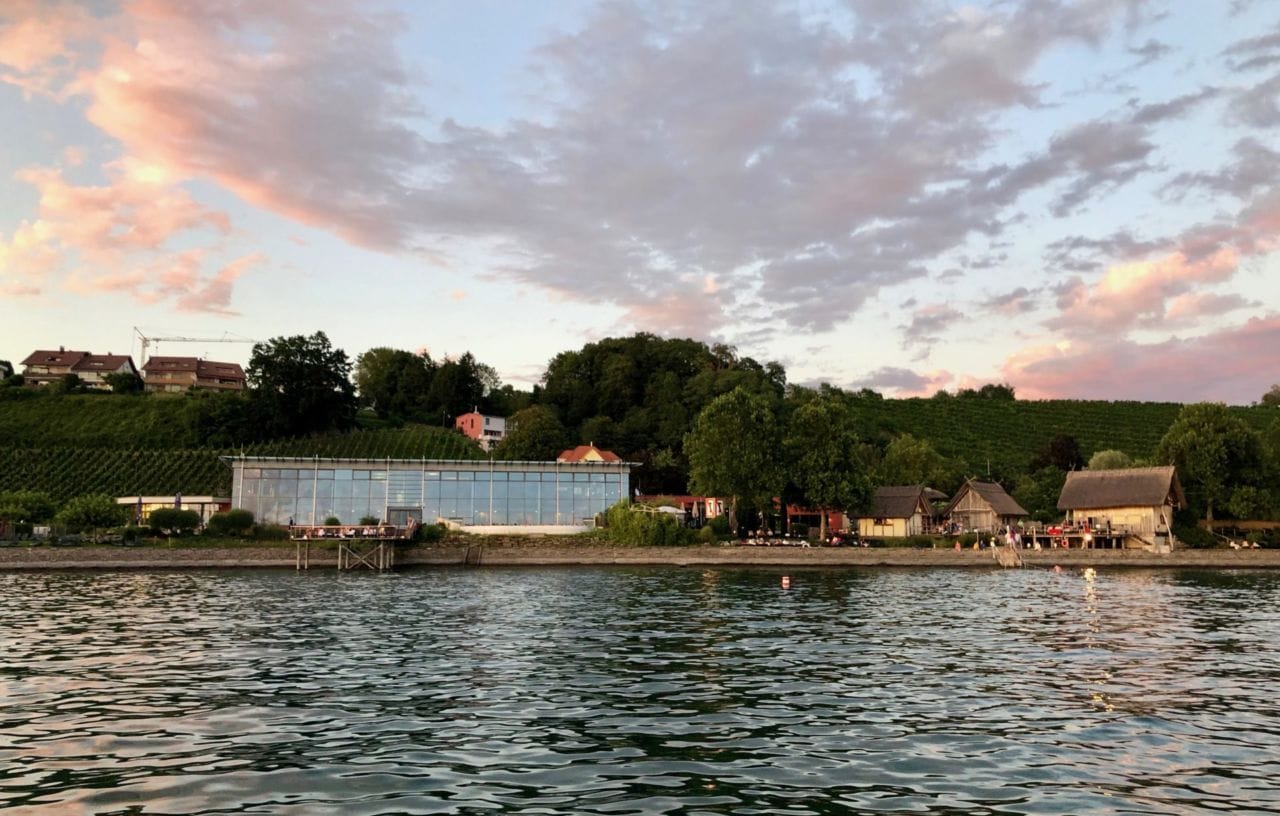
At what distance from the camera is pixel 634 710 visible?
20000mm

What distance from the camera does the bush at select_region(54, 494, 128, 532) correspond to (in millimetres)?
76188

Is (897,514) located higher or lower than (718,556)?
higher

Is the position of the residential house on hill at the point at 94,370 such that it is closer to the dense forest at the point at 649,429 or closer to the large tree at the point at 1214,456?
the dense forest at the point at 649,429

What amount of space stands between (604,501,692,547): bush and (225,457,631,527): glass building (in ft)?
25.9

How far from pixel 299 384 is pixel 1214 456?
122 meters

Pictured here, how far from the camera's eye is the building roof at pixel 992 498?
108 meters

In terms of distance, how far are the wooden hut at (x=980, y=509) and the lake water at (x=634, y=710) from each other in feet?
215

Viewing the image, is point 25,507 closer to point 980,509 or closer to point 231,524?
point 231,524

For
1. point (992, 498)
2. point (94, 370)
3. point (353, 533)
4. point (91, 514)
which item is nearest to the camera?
point (91, 514)

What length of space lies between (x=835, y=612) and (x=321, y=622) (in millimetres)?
22052

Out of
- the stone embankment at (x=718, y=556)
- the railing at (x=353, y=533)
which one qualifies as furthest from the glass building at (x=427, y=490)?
the railing at (x=353, y=533)

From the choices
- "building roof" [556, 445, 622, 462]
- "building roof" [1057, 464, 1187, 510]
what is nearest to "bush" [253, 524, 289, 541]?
"building roof" [556, 445, 622, 462]

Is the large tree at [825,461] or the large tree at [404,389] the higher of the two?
the large tree at [404,389]

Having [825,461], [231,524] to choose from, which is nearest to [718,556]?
[825,461]
